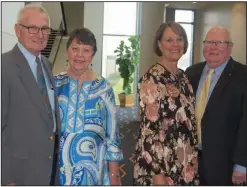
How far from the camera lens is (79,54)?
1.53 meters

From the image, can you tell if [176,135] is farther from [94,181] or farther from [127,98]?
[94,181]

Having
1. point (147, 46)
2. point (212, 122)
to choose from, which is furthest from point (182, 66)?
point (212, 122)

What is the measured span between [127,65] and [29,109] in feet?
1.94

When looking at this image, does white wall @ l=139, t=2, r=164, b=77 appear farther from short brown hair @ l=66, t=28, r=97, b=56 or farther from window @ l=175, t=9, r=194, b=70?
short brown hair @ l=66, t=28, r=97, b=56

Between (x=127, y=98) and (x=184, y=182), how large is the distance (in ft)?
1.75

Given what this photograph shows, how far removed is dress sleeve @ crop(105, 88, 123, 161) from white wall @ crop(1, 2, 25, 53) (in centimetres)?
55

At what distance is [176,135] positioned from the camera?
1.57 meters

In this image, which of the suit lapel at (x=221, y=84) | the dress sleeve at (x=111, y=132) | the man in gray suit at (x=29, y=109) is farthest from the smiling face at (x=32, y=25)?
the suit lapel at (x=221, y=84)

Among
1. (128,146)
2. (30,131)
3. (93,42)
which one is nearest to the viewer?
(30,131)

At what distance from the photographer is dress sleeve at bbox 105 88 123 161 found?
1.61 metres

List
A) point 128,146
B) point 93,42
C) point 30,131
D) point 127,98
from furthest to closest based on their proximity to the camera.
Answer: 1. point 128,146
2. point 127,98
3. point 93,42
4. point 30,131

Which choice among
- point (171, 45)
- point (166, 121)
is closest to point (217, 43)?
point (171, 45)

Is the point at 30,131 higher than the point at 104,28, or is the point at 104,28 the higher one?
the point at 104,28

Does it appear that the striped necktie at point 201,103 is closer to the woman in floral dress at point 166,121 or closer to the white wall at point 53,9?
the woman in floral dress at point 166,121
